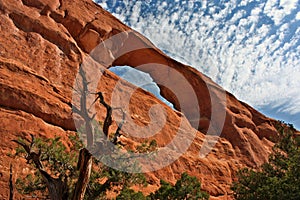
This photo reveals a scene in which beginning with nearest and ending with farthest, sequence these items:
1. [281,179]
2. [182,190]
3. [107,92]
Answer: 1. [281,179]
2. [182,190]
3. [107,92]

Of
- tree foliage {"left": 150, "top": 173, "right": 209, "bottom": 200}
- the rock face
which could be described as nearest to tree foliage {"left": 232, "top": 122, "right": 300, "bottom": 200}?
tree foliage {"left": 150, "top": 173, "right": 209, "bottom": 200}

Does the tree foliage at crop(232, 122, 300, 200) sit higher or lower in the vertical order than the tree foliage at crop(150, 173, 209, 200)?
higher

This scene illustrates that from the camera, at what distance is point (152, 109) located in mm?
31688

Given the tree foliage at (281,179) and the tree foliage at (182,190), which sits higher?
the tree foliage at (281,179)

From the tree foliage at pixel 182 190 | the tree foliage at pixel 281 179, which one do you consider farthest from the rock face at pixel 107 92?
the tree foliage at pixel 281 179

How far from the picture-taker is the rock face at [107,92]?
68.8ft

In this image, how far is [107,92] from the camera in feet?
94.4

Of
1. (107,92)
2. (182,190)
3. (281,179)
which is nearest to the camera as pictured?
(281,179)

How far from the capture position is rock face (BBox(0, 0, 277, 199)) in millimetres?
20969

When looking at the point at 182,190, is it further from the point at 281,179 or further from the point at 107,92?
the point at 107,92

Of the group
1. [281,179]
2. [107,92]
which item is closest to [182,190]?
[281,179]

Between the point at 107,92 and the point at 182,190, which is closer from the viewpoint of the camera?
the point at 182,190

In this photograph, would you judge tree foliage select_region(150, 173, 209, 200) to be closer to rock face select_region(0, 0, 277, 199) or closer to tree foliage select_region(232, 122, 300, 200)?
tree foliage select_region(232, 122, 300, 200)

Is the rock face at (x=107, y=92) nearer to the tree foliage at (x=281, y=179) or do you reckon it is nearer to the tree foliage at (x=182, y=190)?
the tree foliage at (x=182, y=190)
